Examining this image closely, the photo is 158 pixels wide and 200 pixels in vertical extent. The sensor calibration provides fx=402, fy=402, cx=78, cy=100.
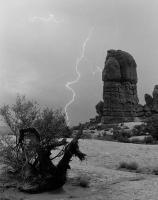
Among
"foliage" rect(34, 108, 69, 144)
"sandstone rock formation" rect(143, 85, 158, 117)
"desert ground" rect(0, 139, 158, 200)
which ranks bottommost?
"desert ground" rect(0, 139, 158, 200)

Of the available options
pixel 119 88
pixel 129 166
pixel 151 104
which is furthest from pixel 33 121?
pixel 151 104

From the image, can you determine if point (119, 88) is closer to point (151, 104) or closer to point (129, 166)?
point (151, 104)

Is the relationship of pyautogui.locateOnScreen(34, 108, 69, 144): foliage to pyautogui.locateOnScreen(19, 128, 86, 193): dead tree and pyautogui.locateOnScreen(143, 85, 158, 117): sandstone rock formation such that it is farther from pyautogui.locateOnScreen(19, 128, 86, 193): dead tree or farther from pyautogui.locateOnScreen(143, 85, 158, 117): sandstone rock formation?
pyautogui.locateOnScreen(143, 85, 158, 117): sandstone rock formation

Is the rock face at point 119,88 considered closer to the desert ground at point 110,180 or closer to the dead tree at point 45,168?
the desert ground at point 110,180

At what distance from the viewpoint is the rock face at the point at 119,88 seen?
81.1m

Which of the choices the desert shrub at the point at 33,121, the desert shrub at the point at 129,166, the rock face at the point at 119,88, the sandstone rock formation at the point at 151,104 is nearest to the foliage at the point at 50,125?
the desert shrub at the point at 33,121

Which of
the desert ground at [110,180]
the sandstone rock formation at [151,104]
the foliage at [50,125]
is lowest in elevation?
the desert ground at [110,180]

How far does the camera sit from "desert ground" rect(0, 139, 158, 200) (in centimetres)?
1661

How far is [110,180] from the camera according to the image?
2008cm

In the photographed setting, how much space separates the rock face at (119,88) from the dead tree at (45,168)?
62.3 meters

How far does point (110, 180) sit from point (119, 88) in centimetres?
6305

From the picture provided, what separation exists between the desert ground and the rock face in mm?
49578

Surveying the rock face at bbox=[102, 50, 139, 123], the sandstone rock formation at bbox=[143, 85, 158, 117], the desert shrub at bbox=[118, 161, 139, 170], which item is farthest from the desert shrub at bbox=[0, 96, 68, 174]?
the sandstone rock formation at bbox=[143, 85, 158, 117]

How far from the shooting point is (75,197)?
16625 millimetres
